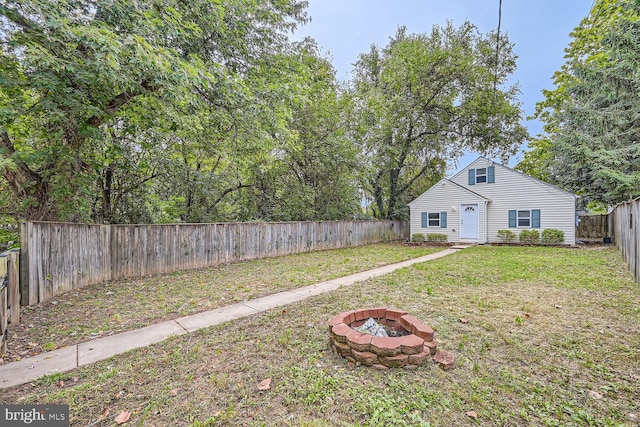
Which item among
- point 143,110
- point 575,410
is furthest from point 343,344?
point 143,110

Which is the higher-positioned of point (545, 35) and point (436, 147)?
point (545, 35)

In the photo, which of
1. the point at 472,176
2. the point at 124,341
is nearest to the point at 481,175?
the point at 472,176

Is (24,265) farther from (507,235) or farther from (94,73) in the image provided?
(507,235)

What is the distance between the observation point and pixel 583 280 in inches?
232

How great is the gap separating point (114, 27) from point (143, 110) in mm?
1915

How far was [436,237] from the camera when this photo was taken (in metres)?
15.4

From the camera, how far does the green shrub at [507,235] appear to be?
1406cm

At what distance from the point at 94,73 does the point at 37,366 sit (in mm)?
4144

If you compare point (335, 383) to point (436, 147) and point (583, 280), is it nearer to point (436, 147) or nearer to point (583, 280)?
point (583, 280)

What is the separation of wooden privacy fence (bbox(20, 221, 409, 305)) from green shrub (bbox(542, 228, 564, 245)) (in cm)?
1013

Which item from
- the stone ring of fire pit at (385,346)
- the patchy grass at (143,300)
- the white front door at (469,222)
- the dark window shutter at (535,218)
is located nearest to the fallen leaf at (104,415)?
the patchy grass at (143,300)

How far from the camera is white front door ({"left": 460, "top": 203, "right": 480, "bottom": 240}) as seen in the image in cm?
1479

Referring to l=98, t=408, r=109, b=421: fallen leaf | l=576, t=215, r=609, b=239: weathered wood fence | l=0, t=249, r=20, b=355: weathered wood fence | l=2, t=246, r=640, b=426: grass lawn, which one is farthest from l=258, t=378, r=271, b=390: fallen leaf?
l=576, t=215, r=609, b=239: weathered wood fence

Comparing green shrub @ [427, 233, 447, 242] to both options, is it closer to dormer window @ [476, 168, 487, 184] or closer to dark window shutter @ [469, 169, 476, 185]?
dark window shutter @ [469, 169, 476, 185]
